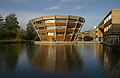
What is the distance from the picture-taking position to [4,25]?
97.6 meters

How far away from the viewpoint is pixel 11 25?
3962 inches

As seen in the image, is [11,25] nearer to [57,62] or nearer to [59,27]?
[59,27]

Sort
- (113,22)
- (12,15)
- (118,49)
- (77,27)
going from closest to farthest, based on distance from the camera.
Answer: (118,49), (113,22), (77,27), (12,15)

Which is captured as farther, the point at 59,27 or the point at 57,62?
the point at 59,27

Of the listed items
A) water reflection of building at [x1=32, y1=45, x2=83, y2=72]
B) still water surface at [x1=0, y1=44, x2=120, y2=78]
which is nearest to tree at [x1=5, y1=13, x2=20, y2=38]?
water reflection of building at [x1=32, y1=45, x2=83, y2=72]

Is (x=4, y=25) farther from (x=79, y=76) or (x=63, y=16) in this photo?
(x=79, y=76)

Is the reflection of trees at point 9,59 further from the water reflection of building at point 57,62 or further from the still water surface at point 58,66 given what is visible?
the water reflection of building at point 57,62

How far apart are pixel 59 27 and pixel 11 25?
2830 centimetres

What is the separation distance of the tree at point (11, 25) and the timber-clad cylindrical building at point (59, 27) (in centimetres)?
1530

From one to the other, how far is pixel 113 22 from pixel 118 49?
19782 millimetres

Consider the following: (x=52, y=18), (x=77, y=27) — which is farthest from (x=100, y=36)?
(x=52, y=18)

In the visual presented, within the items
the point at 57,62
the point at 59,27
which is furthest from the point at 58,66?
the point at 59,27

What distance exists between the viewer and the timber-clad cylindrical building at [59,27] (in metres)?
91.2

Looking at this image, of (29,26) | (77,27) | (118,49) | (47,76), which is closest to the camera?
(47,76)
